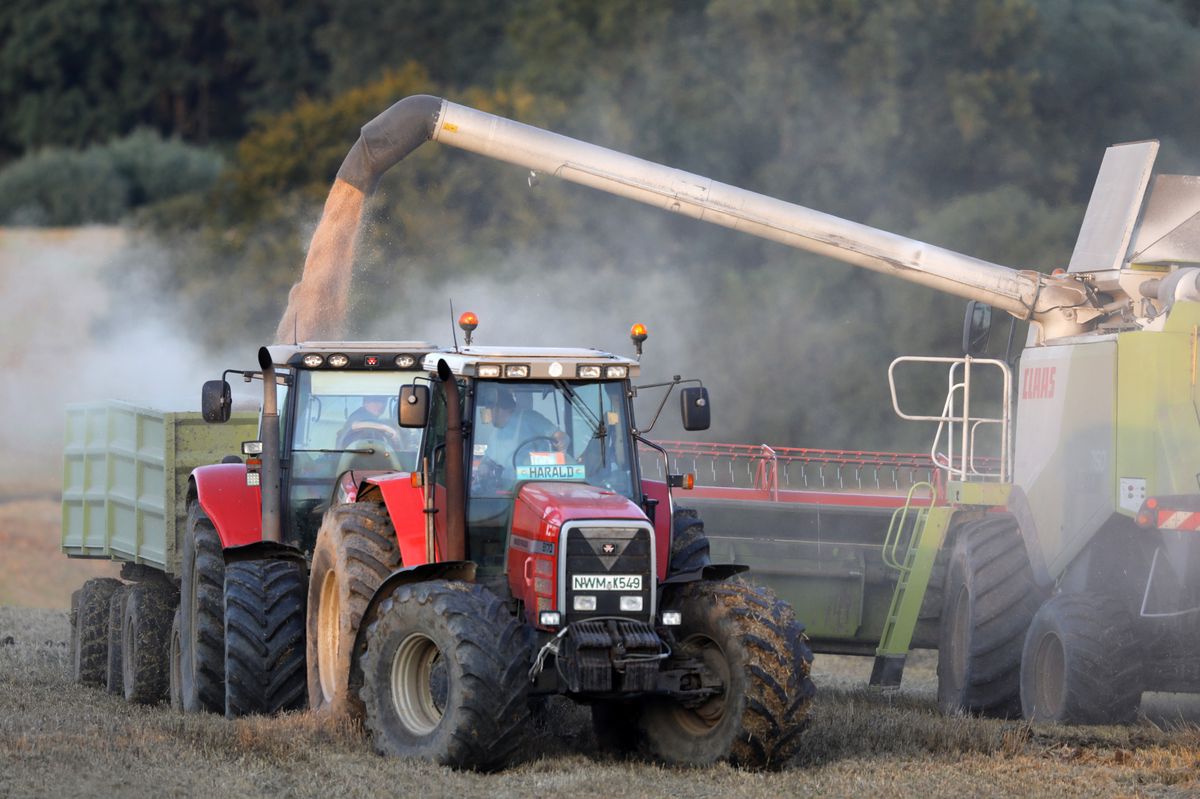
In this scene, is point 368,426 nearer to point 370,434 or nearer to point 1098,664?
point 370,434

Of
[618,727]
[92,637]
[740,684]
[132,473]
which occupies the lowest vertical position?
[92,637]

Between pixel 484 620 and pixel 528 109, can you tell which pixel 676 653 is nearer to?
pixel 484 620

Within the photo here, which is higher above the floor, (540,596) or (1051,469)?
(1051,469)

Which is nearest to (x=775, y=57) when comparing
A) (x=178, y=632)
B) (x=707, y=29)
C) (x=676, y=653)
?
(x=707, y=29)

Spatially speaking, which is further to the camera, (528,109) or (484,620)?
(528,109)

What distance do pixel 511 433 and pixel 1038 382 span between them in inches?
181

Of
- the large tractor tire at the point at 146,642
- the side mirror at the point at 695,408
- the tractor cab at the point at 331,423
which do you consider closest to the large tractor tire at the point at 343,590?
the tractor cab at the point at 331,423

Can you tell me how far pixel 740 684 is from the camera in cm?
938

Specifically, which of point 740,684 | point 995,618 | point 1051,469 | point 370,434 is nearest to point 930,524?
point 995,618

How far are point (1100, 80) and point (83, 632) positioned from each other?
19347mm

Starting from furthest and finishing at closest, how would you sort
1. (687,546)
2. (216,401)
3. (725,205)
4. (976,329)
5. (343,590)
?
1. (725,205)
2. (976,329)
3. (216,401)
4. (687,546)
5. (343,590)

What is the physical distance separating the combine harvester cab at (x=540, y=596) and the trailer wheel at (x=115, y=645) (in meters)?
4.15

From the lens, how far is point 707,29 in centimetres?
3123

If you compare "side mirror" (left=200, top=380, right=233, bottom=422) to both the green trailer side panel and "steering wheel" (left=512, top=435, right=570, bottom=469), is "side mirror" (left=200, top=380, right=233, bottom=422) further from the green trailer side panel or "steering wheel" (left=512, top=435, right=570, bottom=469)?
"steering wheel" (left=512, top=435, right=570, bottom=469)
